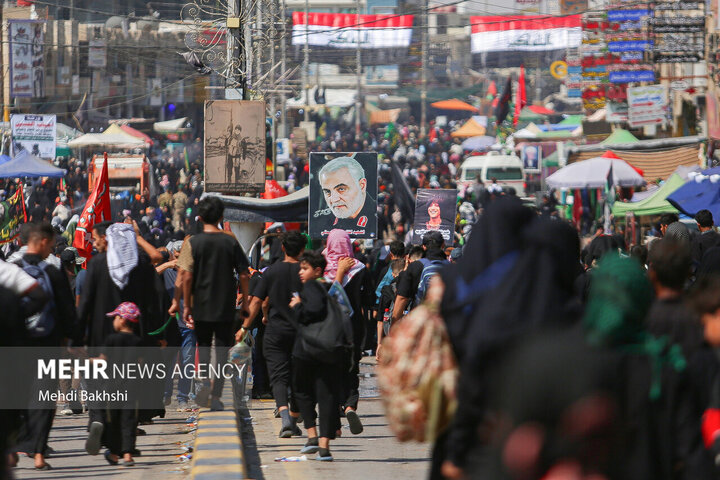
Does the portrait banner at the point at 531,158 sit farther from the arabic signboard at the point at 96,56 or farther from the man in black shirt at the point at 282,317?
the man in black shirt at the point at 282,317

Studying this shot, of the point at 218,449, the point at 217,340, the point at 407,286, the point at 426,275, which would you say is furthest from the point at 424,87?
the point at 218,449

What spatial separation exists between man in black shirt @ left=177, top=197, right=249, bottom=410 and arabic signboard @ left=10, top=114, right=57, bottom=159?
20605 millimetres

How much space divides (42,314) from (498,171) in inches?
1365

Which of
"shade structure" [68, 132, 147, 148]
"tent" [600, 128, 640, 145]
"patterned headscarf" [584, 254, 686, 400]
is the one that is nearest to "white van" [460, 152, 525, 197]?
"tent" [600, 128, 640, 145]

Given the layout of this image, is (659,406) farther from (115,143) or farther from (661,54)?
(115,143)

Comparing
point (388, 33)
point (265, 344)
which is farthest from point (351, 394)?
point (388, 33)

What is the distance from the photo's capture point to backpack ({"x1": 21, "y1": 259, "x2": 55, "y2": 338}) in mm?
7723

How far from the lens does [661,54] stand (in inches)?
1094

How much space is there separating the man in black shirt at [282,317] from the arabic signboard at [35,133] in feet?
66.4

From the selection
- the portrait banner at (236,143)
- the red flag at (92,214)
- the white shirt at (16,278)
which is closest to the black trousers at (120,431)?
the white shirt at (16,278)

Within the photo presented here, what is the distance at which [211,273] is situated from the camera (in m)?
9.06

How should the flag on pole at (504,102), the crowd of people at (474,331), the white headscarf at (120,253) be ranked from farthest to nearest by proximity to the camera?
the flag on pole at (504,102), the white headscarf at (120,253), the crowd of people at (474,331)

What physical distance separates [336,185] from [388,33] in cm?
9267

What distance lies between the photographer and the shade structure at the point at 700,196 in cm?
1459
